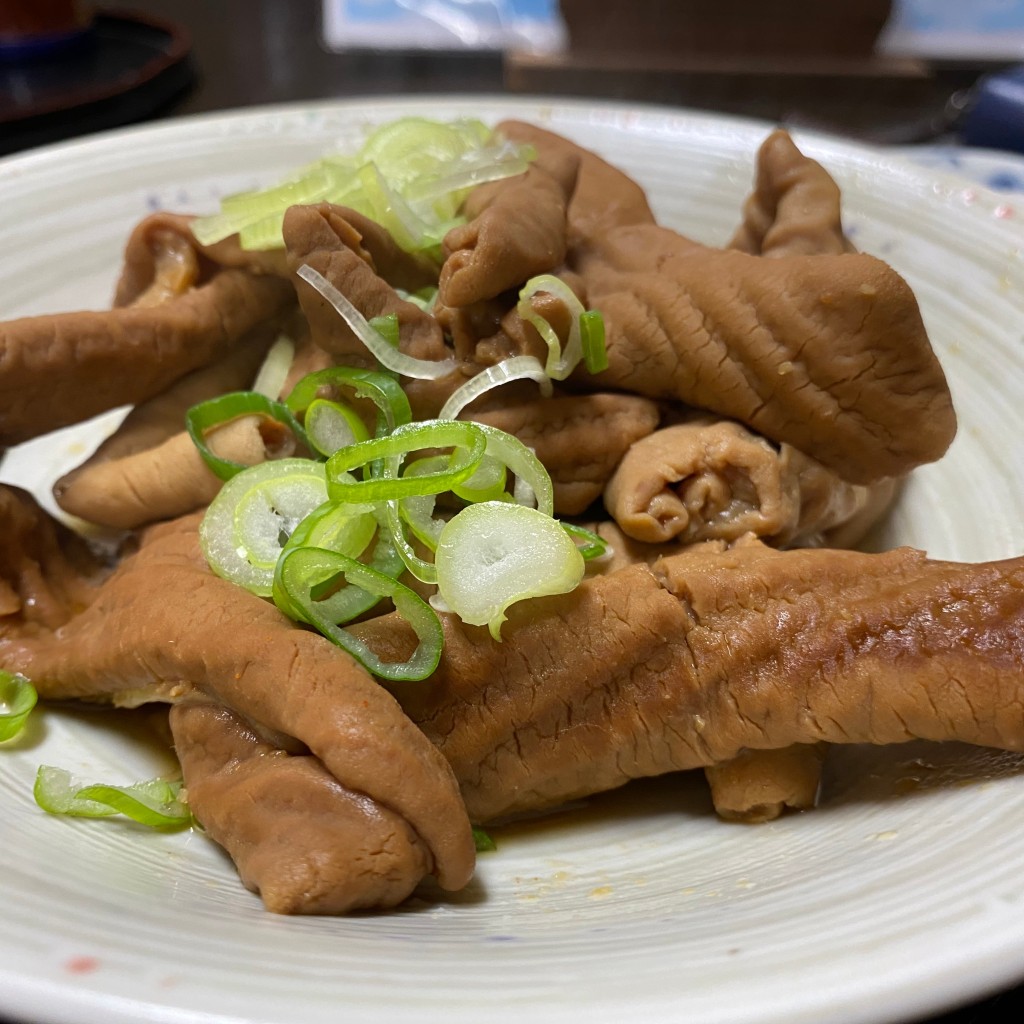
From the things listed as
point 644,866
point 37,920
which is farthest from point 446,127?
point 37,920

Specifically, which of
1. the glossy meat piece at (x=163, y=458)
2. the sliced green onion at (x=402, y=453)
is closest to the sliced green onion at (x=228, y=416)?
the glossy meat piece at (x=163, y=458)

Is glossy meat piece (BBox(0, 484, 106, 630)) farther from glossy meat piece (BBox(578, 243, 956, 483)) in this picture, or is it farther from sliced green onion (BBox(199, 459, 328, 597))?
glossy meat piece (BBox(578, 243, 956, 483))

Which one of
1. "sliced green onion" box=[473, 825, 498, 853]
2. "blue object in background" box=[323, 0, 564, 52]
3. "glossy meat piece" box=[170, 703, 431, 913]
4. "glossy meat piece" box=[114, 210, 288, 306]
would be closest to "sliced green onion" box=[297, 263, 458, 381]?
"glossy meat piece" box=[114, 210, 288, 306]

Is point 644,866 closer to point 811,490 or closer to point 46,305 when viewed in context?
point 811,490

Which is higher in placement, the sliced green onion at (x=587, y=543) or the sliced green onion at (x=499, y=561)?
the sliced green onion at (x=499, y=561)

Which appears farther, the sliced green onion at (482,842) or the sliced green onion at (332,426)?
the sliced green onion at (332,426)

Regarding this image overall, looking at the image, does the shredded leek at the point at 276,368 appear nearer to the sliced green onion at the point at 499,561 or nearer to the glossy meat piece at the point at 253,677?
the glossy meat piece at the point at 253,677

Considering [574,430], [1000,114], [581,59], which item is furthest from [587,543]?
[581,59]
